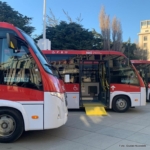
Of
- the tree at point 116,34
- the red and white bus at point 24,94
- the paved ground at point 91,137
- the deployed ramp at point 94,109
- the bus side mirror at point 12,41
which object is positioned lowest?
the paved ground at point 91,137

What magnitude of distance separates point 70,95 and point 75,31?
576 inches

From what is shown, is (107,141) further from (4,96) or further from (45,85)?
(4,96)

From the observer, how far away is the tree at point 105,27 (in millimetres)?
25684

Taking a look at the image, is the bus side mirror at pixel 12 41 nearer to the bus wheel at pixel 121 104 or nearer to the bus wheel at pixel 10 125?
the bus wheel at pixel 10 125

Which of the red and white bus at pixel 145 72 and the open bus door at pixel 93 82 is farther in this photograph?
the red and white bus at pixel 145 72

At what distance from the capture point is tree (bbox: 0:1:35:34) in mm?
21031

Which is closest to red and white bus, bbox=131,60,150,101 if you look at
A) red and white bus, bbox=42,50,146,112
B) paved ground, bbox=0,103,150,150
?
red and white bus, bbox=42,50,146,112

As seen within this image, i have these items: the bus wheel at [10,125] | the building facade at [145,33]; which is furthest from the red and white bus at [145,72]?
the building facade at [145,33]

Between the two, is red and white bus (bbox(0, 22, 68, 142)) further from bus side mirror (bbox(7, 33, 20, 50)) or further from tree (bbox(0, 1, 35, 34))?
tree (bbox(0, 1, 35, 34))

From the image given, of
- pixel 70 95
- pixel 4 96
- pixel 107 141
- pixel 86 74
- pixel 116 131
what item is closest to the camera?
pixel 4 96

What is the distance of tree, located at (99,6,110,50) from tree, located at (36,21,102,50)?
347 centimetres

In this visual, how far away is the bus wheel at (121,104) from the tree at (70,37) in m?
13.2

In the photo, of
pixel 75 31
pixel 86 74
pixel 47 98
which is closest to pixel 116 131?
pixel 47 98

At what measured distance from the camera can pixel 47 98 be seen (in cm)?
460
